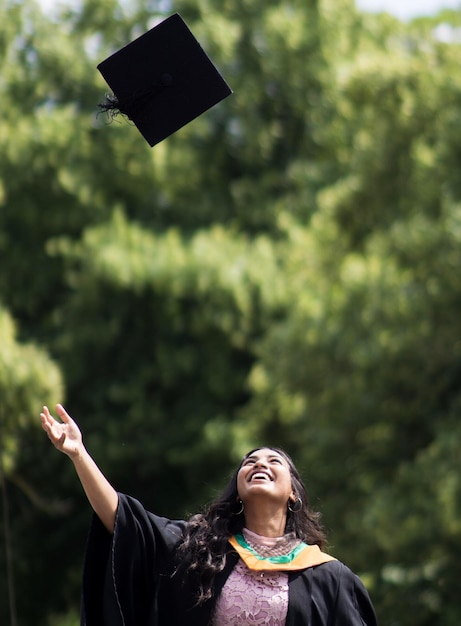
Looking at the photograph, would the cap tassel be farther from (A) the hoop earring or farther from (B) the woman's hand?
(A) the hoop earring

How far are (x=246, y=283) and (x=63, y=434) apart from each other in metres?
10.9

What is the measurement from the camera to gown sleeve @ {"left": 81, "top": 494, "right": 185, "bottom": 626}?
3.88m

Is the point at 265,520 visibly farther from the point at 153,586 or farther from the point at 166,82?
Answer: the point at 166,82

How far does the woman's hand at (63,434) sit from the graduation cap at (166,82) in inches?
55.1

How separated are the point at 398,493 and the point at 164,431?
13.4 feet

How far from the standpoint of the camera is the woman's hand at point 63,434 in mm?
3705

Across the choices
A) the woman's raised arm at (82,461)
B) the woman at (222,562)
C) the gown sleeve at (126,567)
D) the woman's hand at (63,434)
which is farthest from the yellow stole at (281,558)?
the woman's hand at (63,434)

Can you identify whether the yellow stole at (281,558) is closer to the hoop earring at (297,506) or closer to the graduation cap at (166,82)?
the hoop earring at (297,506)

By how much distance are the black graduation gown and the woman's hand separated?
0.89ft

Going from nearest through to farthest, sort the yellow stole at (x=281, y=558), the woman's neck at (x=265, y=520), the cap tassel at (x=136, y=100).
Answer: the yellow stole at (x=281, y=558)
the woman's neck at (x=265, y=520)
the cap tassel at (x=136, y=100)

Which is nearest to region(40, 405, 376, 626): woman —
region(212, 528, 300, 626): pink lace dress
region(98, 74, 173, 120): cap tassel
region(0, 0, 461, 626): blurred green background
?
region(212, 528, 300, 626): pink lace dress

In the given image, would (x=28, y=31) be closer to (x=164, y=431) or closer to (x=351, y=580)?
(x=164, y=431)

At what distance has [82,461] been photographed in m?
3.75

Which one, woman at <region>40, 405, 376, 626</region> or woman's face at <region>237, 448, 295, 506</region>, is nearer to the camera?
woman at <region>40, 405, 376, 626</region>
